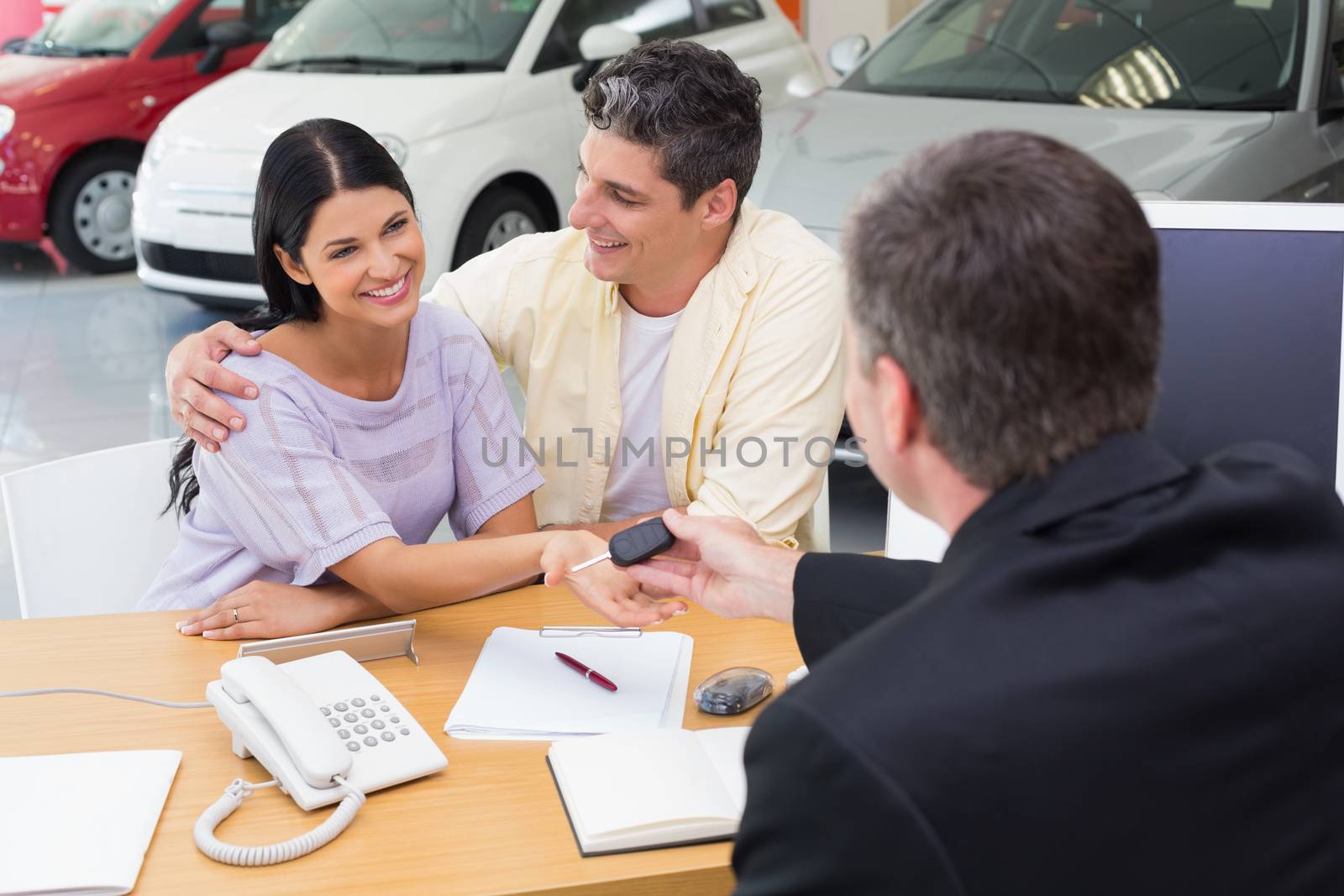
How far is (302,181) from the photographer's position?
204 centimetres

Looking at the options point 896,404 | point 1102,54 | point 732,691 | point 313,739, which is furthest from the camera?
point 1102,54

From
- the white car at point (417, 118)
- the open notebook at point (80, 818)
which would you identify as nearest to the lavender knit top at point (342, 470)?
the open notebook at point (80, 818)

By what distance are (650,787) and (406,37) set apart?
4.89 metres

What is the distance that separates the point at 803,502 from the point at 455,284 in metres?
0.77

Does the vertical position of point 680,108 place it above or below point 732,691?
above

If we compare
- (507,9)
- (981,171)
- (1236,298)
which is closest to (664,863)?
(981,171)

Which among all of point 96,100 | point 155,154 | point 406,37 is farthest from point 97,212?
point 406,37

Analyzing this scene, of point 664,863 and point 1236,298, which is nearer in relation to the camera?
point 664,863

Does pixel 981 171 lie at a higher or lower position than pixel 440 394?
higher

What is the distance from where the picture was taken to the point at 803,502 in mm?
2314

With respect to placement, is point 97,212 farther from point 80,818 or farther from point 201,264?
point 80,818

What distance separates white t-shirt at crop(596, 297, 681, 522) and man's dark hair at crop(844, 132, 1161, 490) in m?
1.48

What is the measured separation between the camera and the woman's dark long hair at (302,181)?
204cm

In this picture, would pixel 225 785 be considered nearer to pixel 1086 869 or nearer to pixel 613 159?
pixel 1086 869
